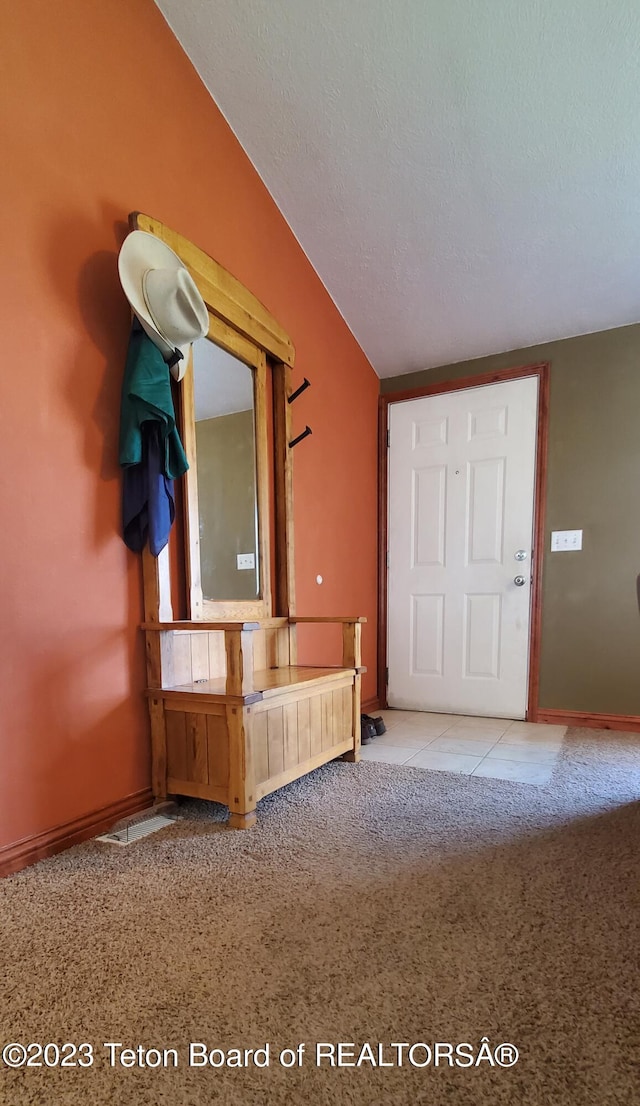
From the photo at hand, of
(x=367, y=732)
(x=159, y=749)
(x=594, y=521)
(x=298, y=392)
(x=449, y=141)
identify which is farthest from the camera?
(x=594, y=521)

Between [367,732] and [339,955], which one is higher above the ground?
[339,955]

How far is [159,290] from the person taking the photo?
5.38 ft

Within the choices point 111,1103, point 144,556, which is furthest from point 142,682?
point 111,1103

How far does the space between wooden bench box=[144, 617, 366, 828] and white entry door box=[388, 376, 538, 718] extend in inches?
51.7

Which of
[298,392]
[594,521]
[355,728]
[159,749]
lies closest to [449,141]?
[298,392]

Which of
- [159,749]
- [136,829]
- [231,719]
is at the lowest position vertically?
[136,829]

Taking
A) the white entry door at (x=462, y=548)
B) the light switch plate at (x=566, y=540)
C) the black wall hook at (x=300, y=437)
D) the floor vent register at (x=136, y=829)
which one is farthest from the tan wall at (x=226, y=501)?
the light switch plate at (x=566, y=540)

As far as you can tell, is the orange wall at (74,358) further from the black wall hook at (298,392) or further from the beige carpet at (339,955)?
the black wall hook at (298,392)

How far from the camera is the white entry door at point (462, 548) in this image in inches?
120

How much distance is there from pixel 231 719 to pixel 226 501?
96 centimetres

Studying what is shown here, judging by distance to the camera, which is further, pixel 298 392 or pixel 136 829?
pixel 298 392

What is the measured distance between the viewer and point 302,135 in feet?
7.07

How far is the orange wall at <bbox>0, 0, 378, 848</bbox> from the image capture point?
1410mm

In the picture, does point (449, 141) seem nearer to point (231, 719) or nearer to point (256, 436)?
point (256, 436)
